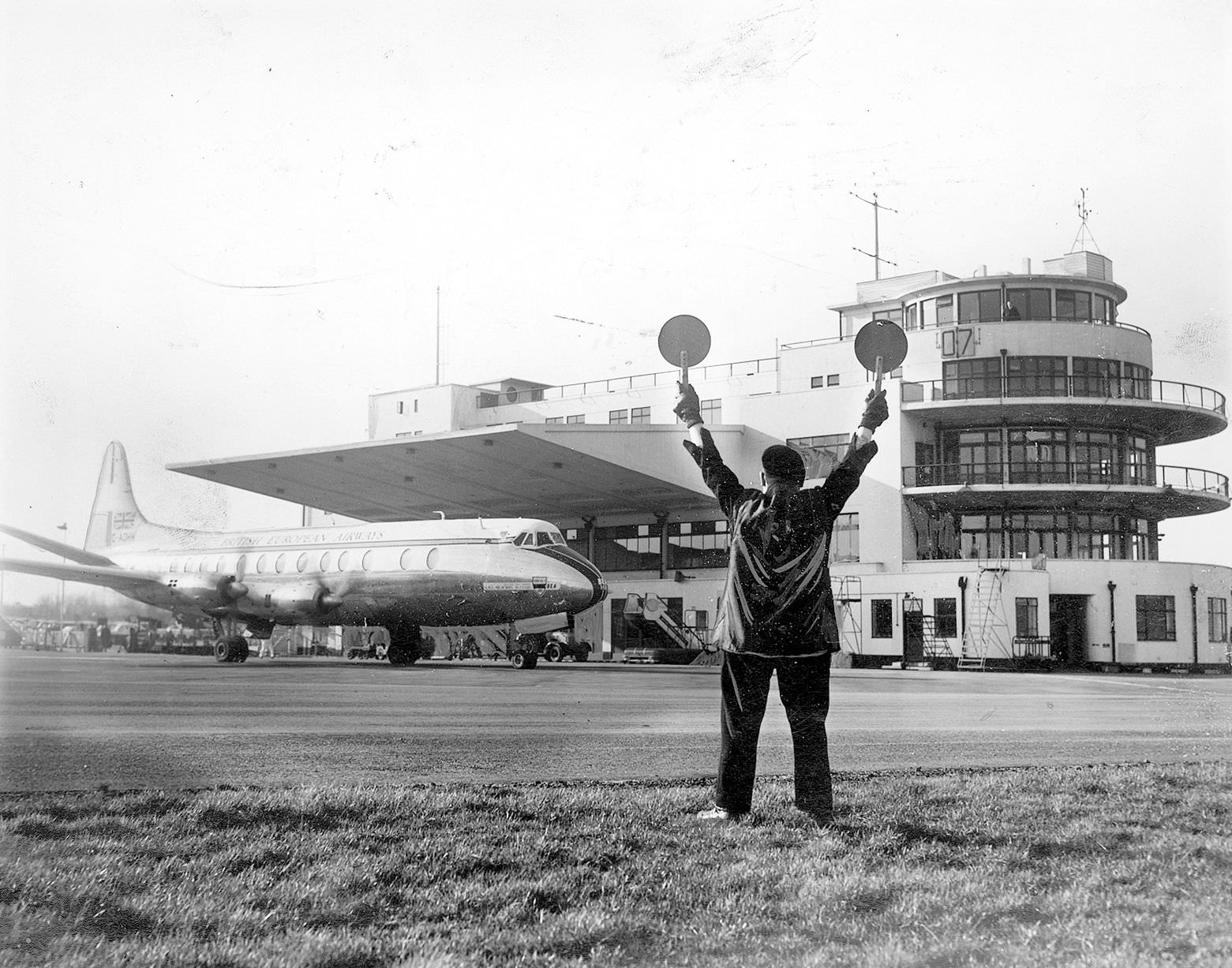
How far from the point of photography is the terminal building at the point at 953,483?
46188mm

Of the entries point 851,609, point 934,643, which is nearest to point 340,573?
point 851,609

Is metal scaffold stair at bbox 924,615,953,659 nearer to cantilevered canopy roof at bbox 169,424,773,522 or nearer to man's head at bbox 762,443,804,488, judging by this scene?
cantilevered canopy roof at bbox 169,424,773,522

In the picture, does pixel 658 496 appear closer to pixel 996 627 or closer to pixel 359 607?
pixel 996 627

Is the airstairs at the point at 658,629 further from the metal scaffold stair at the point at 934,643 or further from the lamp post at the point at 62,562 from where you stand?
the lamp post at the point at 62,562

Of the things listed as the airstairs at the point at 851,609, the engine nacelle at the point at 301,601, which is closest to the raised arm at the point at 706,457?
the engine nacelle at the point at 301,601

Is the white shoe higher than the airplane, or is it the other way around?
the airplane

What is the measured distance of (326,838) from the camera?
540 centimetres

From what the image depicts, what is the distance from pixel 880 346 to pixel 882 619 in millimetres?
43290

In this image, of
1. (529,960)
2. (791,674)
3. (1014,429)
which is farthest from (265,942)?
(1014,429)

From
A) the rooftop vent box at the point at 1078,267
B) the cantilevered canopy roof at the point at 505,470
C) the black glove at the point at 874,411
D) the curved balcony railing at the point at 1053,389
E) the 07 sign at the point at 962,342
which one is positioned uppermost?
the rooftop vent box at the point at 1078,267

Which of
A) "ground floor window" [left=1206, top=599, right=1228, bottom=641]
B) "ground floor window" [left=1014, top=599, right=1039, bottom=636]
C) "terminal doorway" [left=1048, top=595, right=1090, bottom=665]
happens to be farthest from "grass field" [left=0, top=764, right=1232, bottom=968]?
"ground floor window" [left=1206, top=599, right=1228, bottom=641]

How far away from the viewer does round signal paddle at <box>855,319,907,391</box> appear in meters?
6.62

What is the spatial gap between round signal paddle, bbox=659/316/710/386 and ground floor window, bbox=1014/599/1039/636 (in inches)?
1685

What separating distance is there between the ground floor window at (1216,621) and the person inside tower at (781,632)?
162 feet
